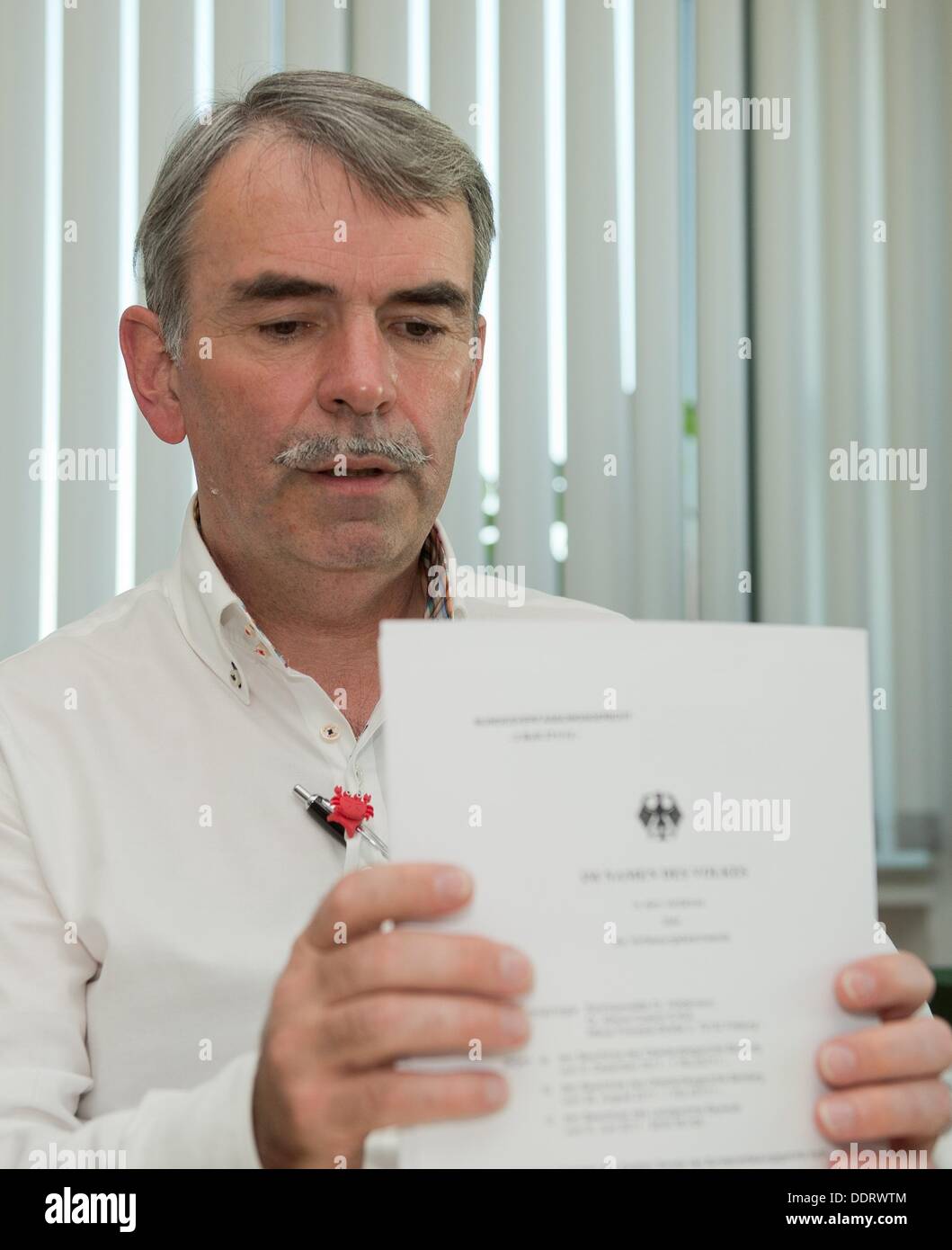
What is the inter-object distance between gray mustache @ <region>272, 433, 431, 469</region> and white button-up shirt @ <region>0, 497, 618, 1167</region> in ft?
0.56

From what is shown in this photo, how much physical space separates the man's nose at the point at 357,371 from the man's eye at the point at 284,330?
0.03 m

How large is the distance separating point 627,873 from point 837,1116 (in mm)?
183

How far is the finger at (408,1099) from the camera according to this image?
0.62m

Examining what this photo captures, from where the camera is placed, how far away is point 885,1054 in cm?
68

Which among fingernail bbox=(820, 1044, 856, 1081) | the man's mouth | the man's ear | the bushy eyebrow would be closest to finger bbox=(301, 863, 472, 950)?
fingernail bbox=(820, 1044, 856, 1081)

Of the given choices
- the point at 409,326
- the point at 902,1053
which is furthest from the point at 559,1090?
the point at 409,326

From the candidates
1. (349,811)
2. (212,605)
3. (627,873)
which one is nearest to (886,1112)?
(627,873)

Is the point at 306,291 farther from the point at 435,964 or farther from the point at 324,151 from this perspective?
the point at 435,964

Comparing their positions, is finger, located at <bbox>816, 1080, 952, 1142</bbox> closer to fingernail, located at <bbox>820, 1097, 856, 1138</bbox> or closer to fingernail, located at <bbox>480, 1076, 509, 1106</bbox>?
fingernail, located at <bbox>820, 1097, 856, 1138</bbox>

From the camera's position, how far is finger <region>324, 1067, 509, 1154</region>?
616 millimetres

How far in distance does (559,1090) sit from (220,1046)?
0.57 m

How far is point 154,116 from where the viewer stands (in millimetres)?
2021

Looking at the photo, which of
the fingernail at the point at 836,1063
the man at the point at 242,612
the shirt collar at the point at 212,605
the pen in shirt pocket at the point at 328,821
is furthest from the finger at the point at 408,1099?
the shirt collar at the point at 212,605

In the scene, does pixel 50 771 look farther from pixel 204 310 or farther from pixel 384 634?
pixel 384 634
